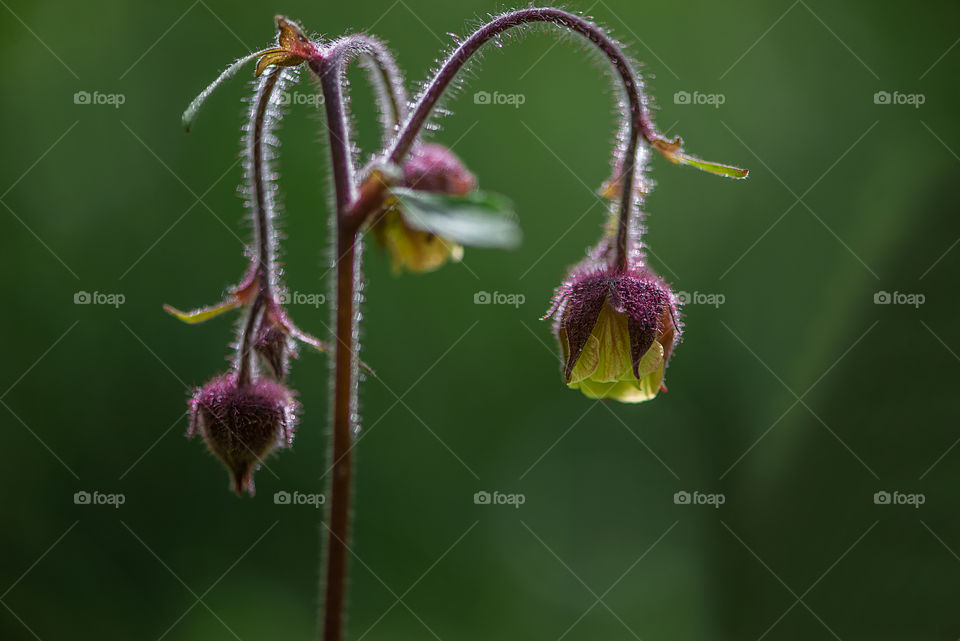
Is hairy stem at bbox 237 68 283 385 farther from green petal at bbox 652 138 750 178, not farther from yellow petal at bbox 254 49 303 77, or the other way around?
green petal at bbox 652 138 750 178

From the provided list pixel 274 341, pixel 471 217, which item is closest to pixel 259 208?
pixel 274 341

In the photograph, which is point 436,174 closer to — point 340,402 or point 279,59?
point 279,59

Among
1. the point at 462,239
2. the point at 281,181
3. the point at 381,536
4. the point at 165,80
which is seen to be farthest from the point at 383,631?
the point at 462,239

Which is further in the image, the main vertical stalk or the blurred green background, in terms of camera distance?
the blurred green background

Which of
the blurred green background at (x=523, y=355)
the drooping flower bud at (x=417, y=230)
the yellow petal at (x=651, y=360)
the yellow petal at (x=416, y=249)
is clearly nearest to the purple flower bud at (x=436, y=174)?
the drooping flower bud at (x=417, y=230)

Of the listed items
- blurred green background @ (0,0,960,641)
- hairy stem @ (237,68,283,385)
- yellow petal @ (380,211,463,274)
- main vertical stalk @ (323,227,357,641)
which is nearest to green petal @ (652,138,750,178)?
yellow petal @ (380,211,463,274)
